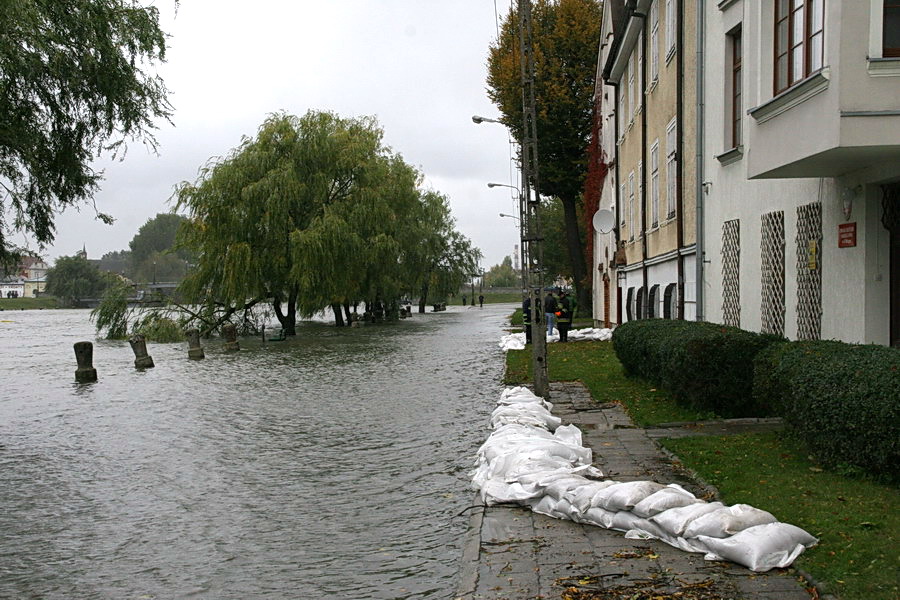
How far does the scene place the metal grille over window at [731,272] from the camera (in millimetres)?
14219

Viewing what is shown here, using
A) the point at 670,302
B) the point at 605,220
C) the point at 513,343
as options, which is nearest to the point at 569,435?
the point at 670,302

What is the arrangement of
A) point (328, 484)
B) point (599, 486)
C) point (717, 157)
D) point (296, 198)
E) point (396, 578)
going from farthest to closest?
point (296, 198) < point (717, 157) < point (328, 484) < point (599, 486) < point (396, 578)

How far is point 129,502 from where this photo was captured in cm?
816

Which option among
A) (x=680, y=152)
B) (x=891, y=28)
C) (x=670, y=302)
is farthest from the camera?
(x=670, y=302)

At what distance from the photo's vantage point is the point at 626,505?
5.86 m

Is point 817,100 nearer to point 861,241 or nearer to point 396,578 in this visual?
point 861,241

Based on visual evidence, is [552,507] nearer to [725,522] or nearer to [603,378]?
[725,522]

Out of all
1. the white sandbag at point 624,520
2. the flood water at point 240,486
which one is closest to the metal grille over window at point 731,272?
the flood water at point 240,486

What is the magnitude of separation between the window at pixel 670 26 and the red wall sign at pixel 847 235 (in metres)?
9.43

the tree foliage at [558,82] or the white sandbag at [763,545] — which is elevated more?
the tree foliage at [558,82]

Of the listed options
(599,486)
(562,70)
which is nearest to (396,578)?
(599,486)

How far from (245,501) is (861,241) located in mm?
6787

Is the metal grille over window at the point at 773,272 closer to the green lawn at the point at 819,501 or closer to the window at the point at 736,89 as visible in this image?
the window at the point at 736,89

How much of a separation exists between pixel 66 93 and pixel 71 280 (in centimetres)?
13218
